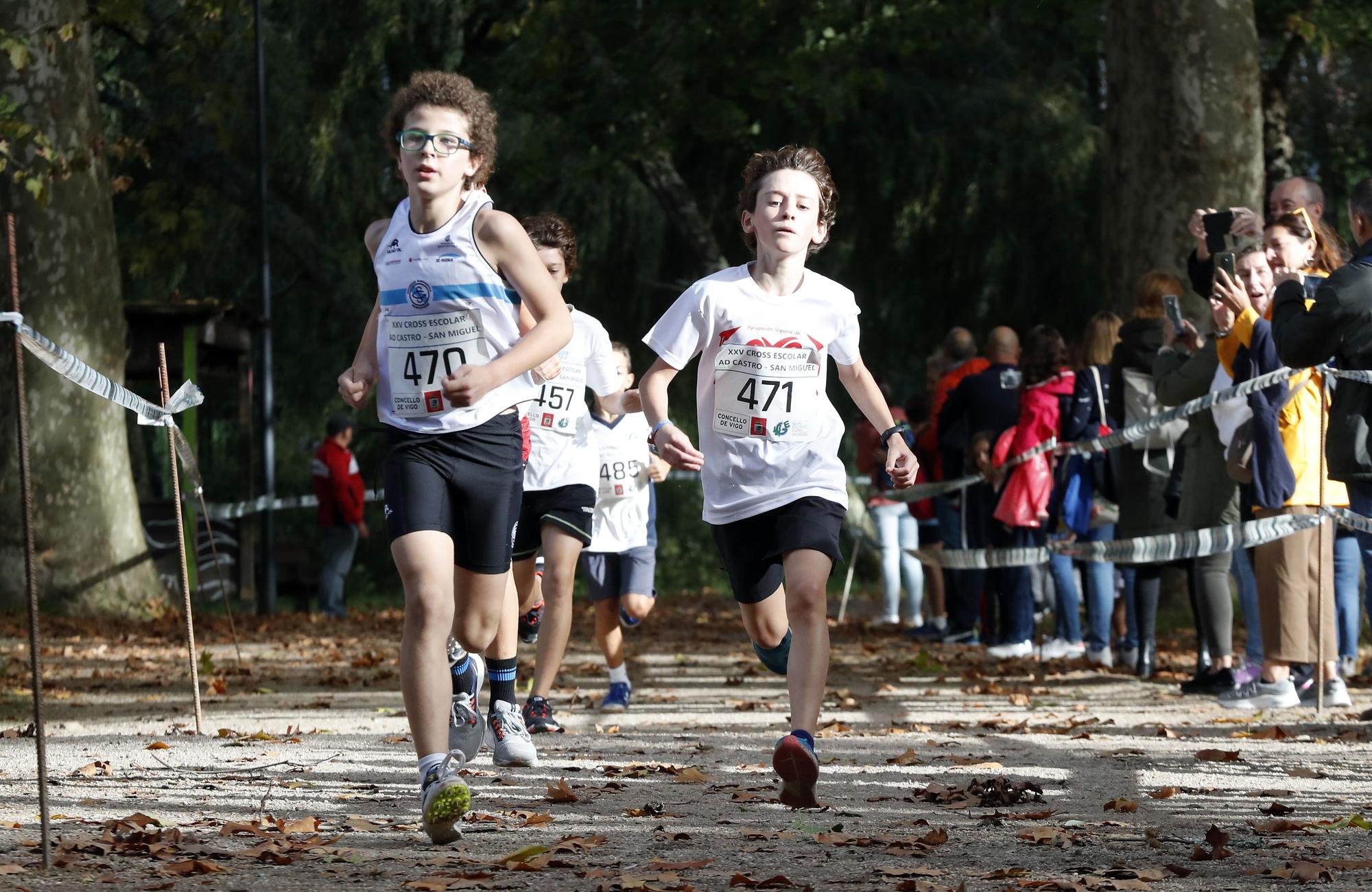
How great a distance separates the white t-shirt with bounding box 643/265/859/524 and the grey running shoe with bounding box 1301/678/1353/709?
3.50 metres

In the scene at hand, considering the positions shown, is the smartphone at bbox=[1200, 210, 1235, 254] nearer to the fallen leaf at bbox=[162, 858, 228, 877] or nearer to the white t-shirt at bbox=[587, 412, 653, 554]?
the white t-shirt at bbox=[587, 412, 653, 554]

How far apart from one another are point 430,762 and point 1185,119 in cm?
1108

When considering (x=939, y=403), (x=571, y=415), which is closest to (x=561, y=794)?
(x=571, y=415)

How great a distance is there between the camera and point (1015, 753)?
7.55m

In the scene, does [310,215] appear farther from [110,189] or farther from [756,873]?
[756,873]

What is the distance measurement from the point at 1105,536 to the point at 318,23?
535 inches

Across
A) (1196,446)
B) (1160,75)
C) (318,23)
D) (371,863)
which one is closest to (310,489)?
(318,23)

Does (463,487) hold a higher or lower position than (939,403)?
lower

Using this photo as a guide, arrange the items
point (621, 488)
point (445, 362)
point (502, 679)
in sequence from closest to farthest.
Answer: point (445, 362) < point (502, 679) < point (621, 488)

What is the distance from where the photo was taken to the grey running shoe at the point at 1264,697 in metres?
8.91

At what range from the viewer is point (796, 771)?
585cm

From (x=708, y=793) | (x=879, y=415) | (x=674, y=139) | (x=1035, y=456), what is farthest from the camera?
(x=674, y=139)

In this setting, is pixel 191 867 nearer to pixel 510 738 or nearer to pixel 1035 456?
pixel 510 738

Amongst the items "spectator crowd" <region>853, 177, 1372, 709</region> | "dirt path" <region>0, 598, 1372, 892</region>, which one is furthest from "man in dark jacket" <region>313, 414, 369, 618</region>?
"dirt path" <region>0, 598, 1372, 892</region>
